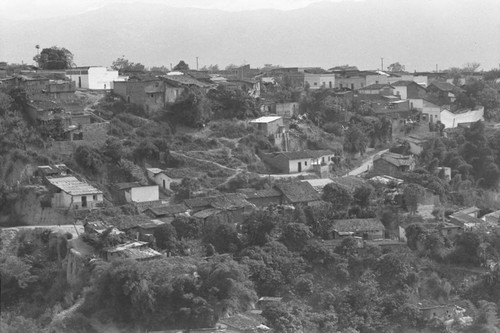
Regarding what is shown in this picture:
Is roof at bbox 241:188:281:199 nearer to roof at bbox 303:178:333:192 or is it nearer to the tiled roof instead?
roof at bbox 303:178:333:192

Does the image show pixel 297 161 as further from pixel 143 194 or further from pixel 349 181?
pixel 143 194

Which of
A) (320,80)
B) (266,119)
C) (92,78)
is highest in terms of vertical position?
(92,78)

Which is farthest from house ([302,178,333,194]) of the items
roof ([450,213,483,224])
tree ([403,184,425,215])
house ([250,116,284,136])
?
roof ([450,213,483,224])

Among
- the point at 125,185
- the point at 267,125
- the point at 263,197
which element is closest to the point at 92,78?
the point at 267,125

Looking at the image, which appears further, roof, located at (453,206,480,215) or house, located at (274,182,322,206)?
roof, located at (453,206,480,215)

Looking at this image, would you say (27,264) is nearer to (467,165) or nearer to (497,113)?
(467,165)

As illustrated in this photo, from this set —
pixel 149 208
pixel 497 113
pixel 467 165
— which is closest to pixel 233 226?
pixel 149 208

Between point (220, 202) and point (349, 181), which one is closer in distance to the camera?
point (220, 202)
